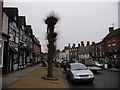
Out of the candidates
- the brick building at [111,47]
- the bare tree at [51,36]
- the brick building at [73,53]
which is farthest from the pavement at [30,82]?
the brick building at [73,53]

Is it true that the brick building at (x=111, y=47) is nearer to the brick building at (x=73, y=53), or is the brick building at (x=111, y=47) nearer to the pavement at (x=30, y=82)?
the pavement at (x=30, y=82)

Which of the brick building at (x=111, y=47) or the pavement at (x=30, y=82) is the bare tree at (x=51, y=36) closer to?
the pavement at (x=30, y=82)

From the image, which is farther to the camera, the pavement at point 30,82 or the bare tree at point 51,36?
the bare tree at point 51,36

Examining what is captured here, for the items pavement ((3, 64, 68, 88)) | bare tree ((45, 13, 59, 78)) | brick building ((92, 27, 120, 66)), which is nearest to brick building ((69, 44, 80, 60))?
brick building ((92, 27, 120, 66))

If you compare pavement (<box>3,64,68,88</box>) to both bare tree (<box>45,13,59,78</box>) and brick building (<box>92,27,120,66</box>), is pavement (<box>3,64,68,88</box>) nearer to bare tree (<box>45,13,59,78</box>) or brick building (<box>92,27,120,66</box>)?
bare tree (<box>45,13,59,78</box>)

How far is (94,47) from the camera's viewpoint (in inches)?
2403

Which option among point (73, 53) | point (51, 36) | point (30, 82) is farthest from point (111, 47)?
point (73, 53)

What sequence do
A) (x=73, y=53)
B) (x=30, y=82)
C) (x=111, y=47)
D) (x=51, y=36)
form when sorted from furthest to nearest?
(x=73, y=53), (x=111, y=47), (x=51, y=36), (x=30, y=82)

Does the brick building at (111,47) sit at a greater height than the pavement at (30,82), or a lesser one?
greater

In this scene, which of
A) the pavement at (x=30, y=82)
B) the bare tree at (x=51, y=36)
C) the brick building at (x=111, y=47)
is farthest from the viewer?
the brick building at (x=111, y=47)

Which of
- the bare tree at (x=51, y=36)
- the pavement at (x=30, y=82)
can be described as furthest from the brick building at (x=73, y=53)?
the pavement at (x=30, y=82)

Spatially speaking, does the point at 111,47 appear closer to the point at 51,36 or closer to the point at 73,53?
the point at 51,36

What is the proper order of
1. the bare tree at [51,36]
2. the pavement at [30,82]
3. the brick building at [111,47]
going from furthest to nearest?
the brick building at [111,47], the bare tree at [51,36], the pavement at [30,82]

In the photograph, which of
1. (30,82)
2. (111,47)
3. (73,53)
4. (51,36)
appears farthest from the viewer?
(73,53)
